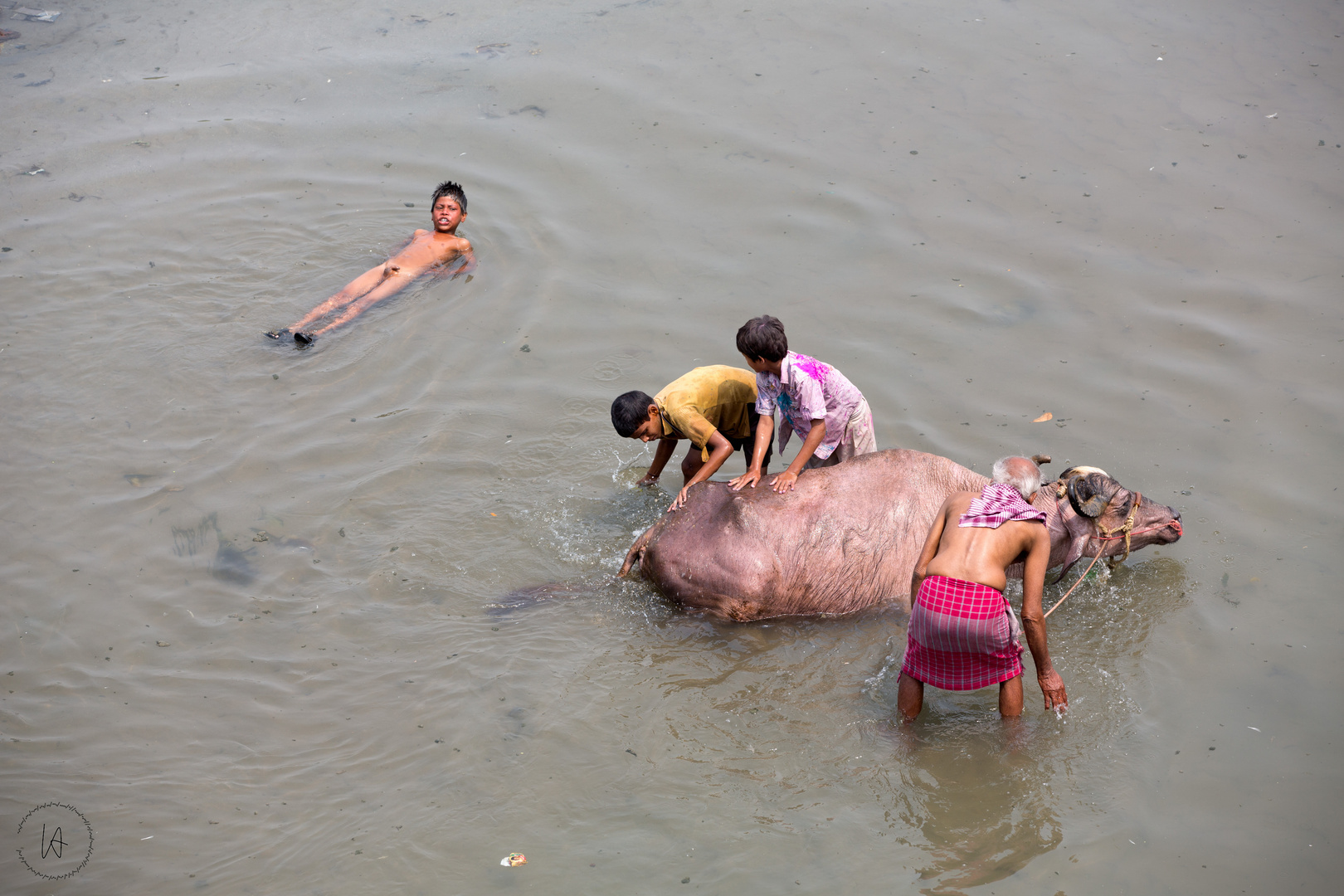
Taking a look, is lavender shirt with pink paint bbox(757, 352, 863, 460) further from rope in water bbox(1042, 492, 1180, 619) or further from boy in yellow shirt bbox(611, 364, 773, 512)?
rope in water bbox(1042, 492, 1180, 619)

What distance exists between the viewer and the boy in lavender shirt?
16.1ft

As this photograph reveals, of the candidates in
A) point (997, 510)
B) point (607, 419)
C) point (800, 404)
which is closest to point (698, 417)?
point (800, 404)

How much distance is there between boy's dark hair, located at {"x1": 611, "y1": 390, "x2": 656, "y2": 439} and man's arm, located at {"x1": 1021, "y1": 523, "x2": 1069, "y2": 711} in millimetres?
2168

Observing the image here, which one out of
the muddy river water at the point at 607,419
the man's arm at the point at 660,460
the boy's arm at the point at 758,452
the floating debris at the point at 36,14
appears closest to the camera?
the muddy river water at the point at 607,419

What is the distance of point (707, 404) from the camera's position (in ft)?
17.9

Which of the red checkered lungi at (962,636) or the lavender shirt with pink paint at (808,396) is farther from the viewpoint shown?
the lavender shirt with pink paint at (808,396)

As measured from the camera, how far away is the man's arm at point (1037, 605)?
3990mm

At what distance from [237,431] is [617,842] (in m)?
4.11

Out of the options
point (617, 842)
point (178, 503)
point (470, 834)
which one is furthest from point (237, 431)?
point (617, 842)

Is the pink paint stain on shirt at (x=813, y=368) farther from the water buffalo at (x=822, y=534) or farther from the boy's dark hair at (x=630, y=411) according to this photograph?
the boy's dark hair at (x=630, y=411)

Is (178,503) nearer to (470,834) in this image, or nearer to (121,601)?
(121,601)

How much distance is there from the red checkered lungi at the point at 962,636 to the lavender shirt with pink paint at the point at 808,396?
1.40 metres
